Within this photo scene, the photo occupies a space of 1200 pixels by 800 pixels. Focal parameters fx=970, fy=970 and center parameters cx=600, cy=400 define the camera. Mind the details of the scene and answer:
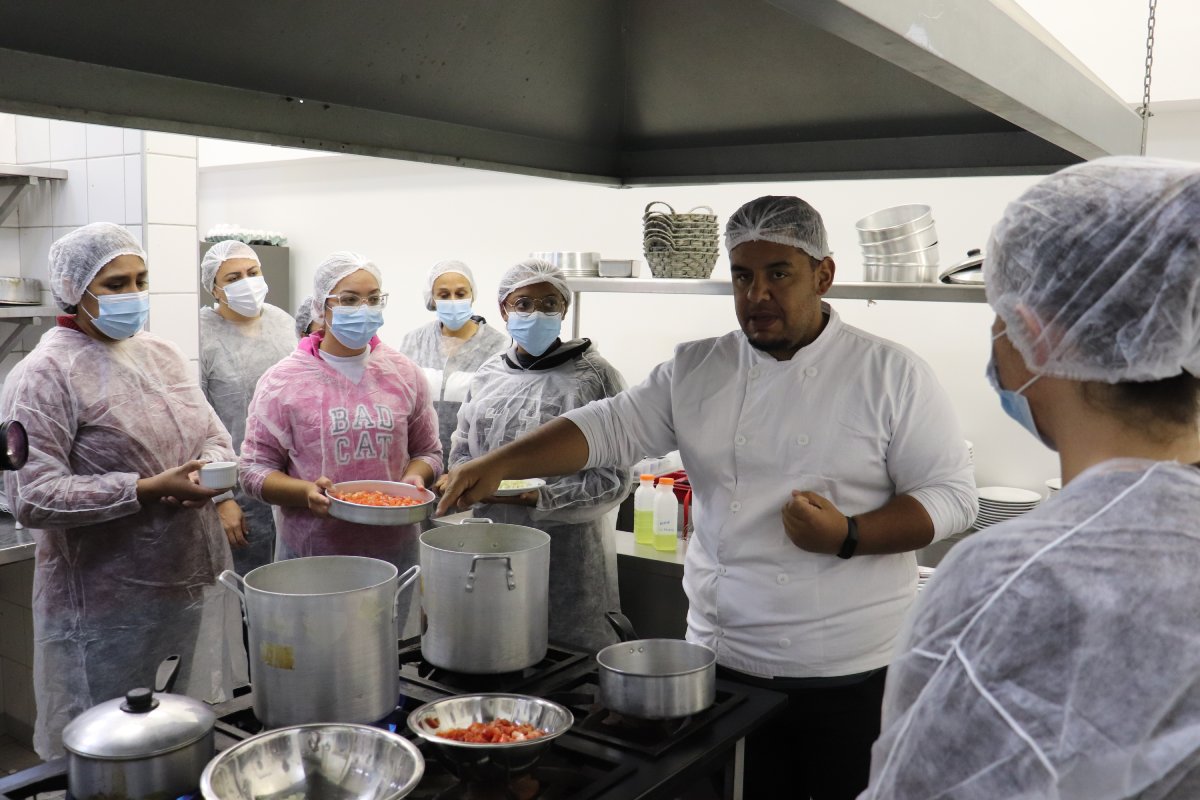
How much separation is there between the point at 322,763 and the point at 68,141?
3281 millimetres

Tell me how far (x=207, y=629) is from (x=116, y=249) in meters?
1.08

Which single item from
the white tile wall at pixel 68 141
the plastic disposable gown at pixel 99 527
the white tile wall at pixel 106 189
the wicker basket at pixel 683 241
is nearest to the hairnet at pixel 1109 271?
the plastic disposable gown at pixel 99 527

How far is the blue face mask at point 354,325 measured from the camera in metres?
2.94

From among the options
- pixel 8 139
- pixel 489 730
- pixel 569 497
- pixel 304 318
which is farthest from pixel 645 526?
pixel 8 139

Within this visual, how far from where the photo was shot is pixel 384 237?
6.98 metres

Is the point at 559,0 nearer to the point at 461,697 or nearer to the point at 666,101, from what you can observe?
the point at 666,101

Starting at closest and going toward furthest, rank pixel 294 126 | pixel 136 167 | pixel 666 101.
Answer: pixel 294 126
pixel 666 101
pixel 136 167

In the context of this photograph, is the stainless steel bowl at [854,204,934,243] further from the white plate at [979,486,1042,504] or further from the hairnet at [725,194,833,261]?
the white plate at [979,486,1042,504]

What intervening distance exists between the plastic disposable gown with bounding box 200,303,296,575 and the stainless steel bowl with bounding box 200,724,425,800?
2.47 metres

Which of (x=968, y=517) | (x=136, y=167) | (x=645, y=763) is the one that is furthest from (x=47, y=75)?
(x=136, y=167)

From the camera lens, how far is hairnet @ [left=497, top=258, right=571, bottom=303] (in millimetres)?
3359

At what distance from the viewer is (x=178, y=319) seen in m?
3.68

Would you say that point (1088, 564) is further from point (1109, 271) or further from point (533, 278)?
point (533, 278)

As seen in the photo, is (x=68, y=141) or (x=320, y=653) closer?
(x=320, y=653)
